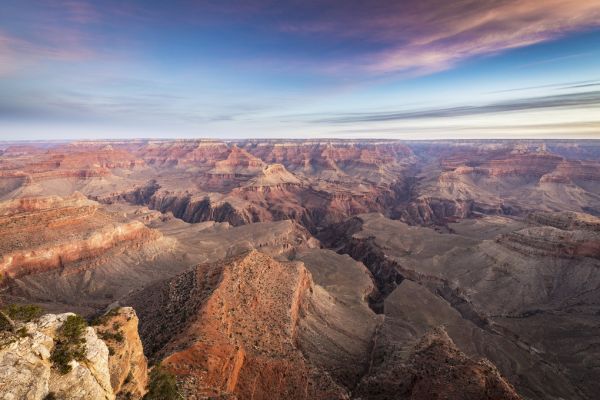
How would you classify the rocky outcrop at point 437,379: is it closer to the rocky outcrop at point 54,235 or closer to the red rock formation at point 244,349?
the red rock formation at point 244,349

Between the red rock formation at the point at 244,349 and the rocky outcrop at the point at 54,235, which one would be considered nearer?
Result: the red rock formation at the point at 244,349

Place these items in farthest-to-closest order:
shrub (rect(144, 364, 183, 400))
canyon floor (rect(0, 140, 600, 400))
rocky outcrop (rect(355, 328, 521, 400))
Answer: canyon floor (rect(0, 140, 600, 400)) → rocky outcrop (rect(355, 328, 521, 400)) → shrub (rect(144, 364, 183, 400))

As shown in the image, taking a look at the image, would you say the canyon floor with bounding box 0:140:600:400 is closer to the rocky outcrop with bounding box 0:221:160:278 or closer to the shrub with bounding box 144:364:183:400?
the rocky outcrop with bounding box 0:221:160:278

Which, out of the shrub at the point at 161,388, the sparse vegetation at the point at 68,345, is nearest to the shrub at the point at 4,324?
the sparse vegetation at the point at 68,345

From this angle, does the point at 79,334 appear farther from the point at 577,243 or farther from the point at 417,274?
the point at 577,243

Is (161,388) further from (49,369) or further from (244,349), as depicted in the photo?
(244,349)

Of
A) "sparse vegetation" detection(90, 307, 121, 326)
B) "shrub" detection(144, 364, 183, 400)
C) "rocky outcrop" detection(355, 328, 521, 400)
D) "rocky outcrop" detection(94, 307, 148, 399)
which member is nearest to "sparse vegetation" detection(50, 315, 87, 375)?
"rocky outcrop" detection(94, 307, 148, 399)
